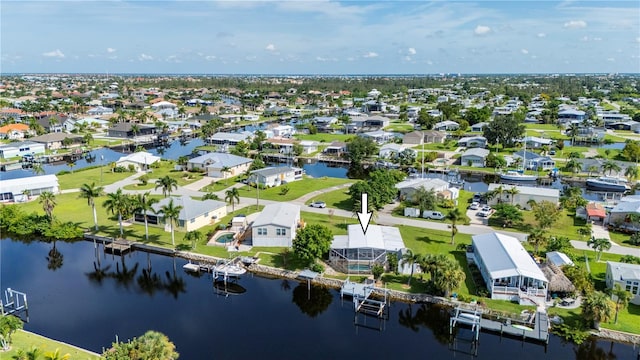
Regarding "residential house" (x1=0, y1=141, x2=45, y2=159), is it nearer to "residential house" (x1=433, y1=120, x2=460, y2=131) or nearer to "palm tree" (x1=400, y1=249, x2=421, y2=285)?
"palm tree" (x1=400, y1=249, x2=421, y2=285)

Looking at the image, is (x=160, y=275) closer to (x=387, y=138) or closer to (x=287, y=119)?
(x=387, y=138)

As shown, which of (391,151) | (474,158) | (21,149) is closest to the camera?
(474,158)

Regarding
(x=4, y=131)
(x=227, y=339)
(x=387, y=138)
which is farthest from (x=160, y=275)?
(x=4, y=131)

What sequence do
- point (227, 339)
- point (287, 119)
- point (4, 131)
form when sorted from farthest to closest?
point (287, 119) < point (4, 131) < point (227, 339)

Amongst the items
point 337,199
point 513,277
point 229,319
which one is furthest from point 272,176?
point 513,277

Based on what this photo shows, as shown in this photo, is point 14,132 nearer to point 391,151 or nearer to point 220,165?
point 220,165

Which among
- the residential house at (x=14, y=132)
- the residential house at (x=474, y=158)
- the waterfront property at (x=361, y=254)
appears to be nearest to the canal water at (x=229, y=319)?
the waterfront property at (x=361, y=254)

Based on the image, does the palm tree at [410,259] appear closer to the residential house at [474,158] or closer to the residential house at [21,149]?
the residential house at [474,158]
